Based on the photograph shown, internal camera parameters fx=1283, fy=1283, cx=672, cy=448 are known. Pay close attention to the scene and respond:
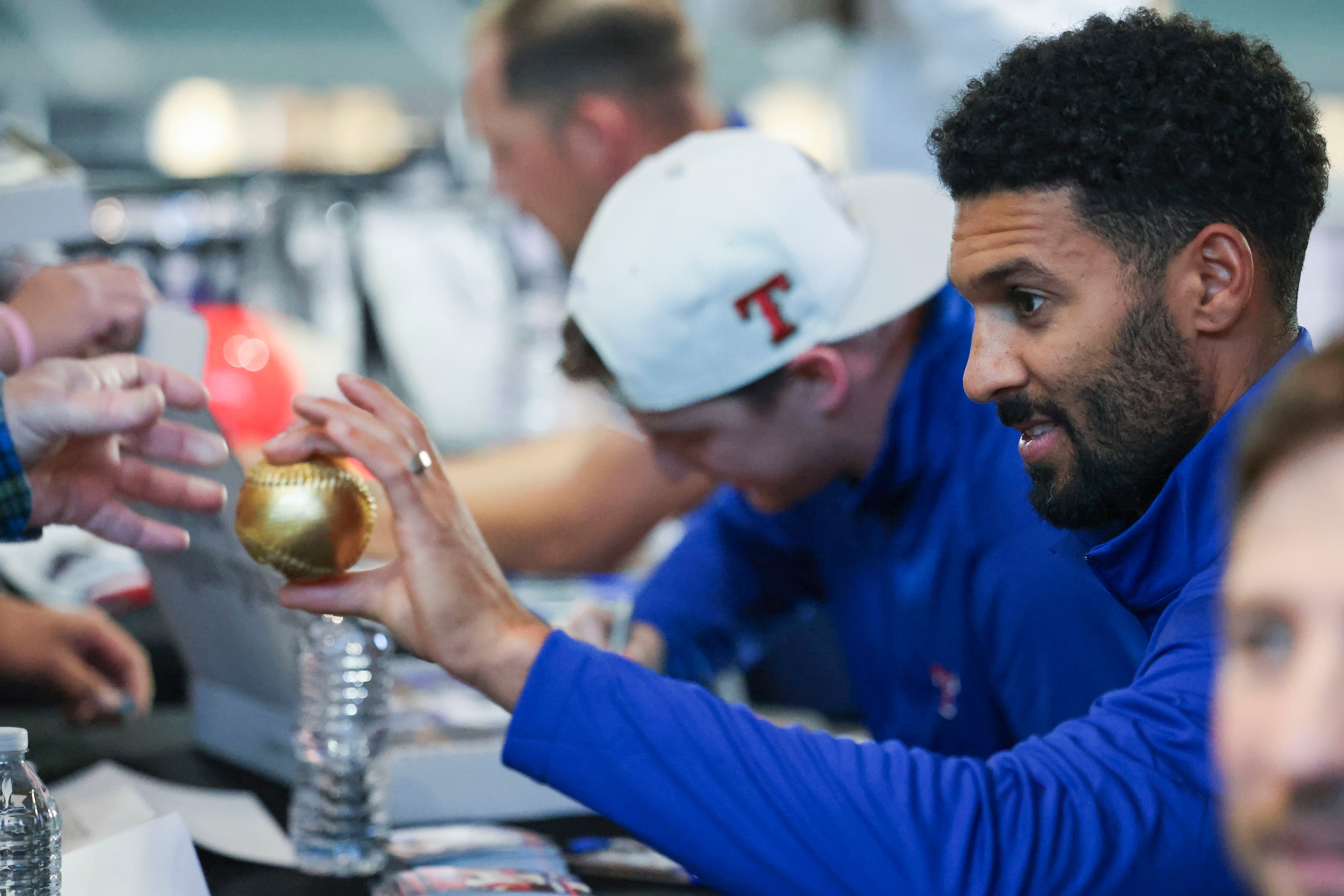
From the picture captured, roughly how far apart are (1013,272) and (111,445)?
0.77 m

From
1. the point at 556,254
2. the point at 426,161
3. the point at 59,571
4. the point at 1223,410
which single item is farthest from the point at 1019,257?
the point at 426,161

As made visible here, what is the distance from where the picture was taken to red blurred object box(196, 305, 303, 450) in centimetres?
200

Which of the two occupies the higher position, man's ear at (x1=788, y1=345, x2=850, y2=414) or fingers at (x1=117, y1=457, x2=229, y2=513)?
man's ear at (x1=788, y1=345, x2=850, y2=414)

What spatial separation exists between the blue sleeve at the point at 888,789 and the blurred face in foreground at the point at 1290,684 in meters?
0.25

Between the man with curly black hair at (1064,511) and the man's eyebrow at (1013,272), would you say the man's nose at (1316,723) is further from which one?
the man's eyebrow at (1013,272)

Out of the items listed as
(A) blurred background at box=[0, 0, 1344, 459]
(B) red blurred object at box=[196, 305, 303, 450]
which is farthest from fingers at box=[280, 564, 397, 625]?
(B) red blurred object at box=[196, 305, 303, 450]

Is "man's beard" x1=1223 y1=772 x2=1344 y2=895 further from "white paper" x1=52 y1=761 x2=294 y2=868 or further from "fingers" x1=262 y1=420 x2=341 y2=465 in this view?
"white paper" x1=52 y1=761 x2=294 y2=868

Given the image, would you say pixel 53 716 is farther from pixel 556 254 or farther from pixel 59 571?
pixel 556 254

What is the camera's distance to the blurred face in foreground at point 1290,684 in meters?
0.39

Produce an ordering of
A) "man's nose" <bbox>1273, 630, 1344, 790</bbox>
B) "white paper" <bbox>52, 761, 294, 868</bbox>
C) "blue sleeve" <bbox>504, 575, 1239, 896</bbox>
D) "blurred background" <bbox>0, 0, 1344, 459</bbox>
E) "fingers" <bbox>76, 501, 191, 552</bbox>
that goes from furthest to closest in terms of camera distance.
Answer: "blurred background" <bbox>0, 0, 1344, 459</bbox>
"fingers" <bbox>76, 501, 191, 552</bbox>
"white paper" <bbox>52, 761, 294, 868</bbox>
"blue sleeve" <bbox>504, 575, 1239, 896</bbox>
"man's nose" <bbox>1273, 630, 1344, 790</bbox>

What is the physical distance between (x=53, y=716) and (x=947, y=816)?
3.84 ft

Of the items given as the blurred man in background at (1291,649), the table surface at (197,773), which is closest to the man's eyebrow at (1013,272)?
the blurred man in background at (1291,649)

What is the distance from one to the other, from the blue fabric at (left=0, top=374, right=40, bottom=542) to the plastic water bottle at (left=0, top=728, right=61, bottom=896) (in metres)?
0.24

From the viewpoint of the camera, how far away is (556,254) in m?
2.97
